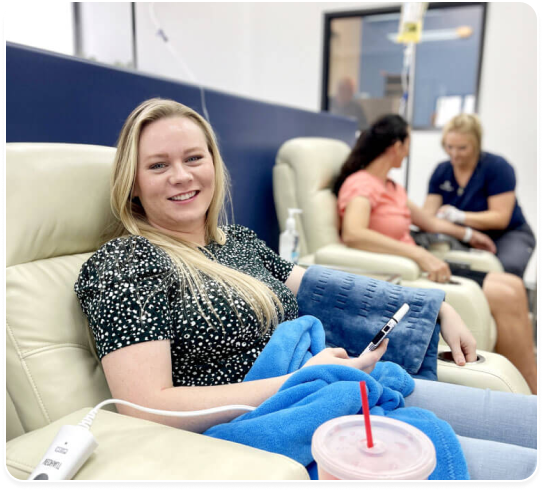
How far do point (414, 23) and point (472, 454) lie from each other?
209cm

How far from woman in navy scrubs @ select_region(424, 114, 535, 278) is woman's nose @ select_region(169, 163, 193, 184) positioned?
1.79m

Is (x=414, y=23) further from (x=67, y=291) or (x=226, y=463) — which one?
(x=226, y=463)

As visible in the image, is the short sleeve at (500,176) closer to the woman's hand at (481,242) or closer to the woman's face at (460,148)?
the woman's face at (460,148)

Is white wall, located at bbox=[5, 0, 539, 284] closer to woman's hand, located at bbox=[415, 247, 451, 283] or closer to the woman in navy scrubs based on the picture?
the woman in navy scrubs

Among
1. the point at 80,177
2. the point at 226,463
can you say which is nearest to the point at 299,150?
the point at 80,177

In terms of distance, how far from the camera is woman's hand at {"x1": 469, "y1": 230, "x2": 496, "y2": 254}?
2211 mm

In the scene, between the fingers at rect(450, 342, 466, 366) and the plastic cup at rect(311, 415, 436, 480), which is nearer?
the plastic cup at rect(311, 415, 436, 480)

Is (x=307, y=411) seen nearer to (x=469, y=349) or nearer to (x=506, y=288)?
(x=469, y=349)

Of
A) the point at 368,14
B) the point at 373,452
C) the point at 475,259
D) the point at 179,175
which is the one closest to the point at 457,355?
the point at 373,452

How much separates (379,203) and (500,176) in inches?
32.4

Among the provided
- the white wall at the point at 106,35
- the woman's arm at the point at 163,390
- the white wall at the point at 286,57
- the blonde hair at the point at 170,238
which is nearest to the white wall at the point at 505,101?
the white wall at the point at 286,57

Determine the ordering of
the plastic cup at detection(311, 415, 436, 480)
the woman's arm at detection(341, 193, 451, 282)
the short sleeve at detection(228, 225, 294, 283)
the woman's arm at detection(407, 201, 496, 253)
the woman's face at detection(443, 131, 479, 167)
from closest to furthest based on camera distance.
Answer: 1. the plastic cup at detection(311, 415, 436, 480)
2. the short sleeve at detection(228, 225, 294, 283)
3. the woman's arm at detection(341, 193, 451, 282)
4. the woman's arm at detection(407, 201, 496, 253)
5. the woman's face at detection(443, 131, 479, 167)

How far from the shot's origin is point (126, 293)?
28.9 inches

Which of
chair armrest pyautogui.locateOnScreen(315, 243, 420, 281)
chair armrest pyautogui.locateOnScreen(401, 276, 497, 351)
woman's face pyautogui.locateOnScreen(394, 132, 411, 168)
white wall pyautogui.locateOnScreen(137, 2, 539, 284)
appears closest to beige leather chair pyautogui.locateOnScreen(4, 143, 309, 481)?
chair armrest pyautogui.locateOnScreen(401, 276, 497, 351)
